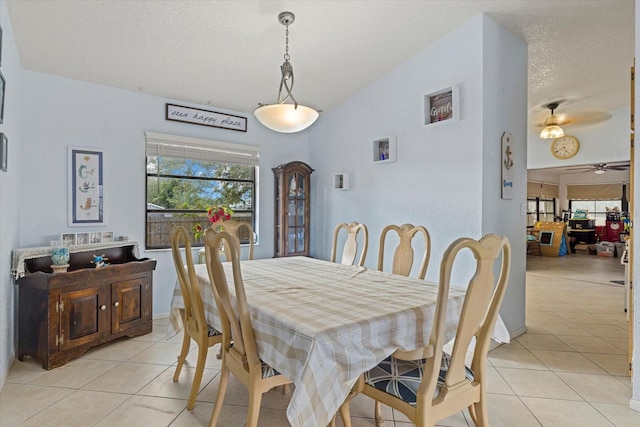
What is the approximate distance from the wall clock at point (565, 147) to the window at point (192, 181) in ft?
18.1

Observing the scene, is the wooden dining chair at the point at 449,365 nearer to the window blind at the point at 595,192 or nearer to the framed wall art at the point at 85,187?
the framed wall art at the point at 85,187

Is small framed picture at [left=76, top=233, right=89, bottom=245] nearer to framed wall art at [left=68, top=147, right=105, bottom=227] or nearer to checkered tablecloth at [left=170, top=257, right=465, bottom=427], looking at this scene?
framed wall art at [left=68, top=147, right=105, bottom=227]

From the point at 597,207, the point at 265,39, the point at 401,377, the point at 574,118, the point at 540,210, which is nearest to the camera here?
the point at 401,377

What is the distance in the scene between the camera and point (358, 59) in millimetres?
3514

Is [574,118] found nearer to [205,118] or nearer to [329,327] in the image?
[205,118]

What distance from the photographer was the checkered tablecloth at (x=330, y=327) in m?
1.27

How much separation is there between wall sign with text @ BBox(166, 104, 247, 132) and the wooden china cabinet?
0.70 m

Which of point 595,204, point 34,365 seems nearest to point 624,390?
point 34,365

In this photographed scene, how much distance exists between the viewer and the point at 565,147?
6457 millimetres

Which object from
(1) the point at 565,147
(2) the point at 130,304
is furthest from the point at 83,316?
(1) the point at 565,147

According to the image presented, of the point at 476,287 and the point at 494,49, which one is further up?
the point at 494,49

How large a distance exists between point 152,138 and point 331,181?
2.11m

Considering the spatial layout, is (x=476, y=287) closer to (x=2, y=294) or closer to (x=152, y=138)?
(x=2, y=294)

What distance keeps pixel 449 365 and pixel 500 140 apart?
90.8 inches
